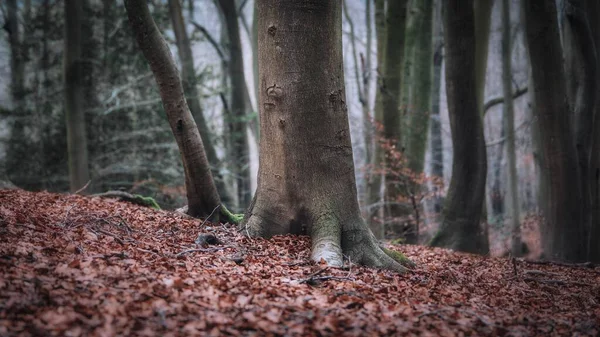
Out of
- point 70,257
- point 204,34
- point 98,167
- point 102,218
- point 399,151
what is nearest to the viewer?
Result: point 70,257

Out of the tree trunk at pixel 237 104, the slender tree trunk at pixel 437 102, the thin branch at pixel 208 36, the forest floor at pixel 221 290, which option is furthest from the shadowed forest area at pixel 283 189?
the slender tree trunk at pixel 437 102

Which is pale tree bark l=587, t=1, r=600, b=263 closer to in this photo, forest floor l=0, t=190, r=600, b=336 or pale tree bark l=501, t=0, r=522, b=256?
forest floor l=0, t=190, r=600, b=336

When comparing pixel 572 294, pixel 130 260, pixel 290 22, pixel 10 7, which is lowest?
pixel 572 294

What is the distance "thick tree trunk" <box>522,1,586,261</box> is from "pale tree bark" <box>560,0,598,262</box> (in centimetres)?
44

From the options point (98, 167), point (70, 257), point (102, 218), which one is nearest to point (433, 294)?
point (70, 257)

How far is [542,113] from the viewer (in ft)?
28.3

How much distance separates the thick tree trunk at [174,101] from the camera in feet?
20.7

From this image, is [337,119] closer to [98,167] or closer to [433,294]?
[433,294]

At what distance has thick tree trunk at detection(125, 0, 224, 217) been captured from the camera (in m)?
6.31

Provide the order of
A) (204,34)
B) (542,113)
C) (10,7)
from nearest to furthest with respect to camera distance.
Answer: (542,113), (10,7), (204,34)

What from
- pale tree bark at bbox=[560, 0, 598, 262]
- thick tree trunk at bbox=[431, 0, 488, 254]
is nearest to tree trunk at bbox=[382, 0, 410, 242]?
thick tree trunk at bbox=[431, 0, 488, 254]

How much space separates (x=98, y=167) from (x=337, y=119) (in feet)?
29.6

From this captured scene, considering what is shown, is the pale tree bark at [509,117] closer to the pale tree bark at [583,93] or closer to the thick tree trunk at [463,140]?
the pale tree bark at [583,93]

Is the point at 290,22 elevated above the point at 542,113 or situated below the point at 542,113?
above
